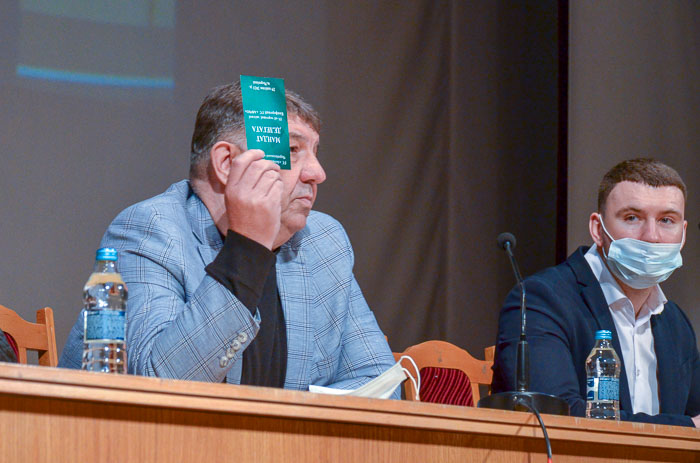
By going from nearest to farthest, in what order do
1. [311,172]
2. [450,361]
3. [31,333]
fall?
[311,172], [31,333], [450,361]

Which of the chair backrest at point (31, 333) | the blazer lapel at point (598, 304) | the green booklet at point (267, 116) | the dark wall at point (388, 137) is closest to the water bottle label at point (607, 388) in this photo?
the blazer lapel at point (598, 304)

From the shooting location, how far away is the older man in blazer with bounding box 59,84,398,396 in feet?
5.12

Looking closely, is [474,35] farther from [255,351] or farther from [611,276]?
[255,351]

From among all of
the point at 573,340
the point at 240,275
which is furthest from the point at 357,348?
the point at 573,340

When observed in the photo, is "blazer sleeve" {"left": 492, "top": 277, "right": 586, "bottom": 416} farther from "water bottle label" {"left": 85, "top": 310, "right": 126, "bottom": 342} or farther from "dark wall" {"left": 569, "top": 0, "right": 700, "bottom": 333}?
"dark wall" {"left": 569, "top": 0, "right": 700, "bottom": 333}

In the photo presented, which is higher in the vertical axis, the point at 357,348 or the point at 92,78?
the point at 92,78

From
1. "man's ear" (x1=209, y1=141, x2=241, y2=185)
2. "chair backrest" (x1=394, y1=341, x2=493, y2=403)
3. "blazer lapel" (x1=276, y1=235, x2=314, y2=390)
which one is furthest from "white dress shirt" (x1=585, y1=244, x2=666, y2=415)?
"man's ear" (x1=209, y1=141, x2=241, y2=185)

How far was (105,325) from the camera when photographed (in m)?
1.29

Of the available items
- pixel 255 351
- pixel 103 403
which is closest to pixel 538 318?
pixel 255 351

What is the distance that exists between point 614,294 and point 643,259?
13 cm

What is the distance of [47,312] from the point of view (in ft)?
8.05

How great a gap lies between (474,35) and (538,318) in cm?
272

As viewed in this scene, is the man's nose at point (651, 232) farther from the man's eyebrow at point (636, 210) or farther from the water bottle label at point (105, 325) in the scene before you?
the water bottle label at point (105, 325)

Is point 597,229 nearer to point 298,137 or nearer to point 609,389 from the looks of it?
point 609,389
